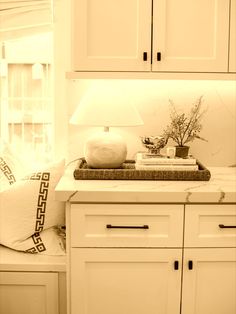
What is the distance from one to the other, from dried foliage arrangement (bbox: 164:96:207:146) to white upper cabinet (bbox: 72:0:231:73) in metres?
0.35

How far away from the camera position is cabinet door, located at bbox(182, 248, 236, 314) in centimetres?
209

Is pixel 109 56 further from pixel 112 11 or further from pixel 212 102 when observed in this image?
pixel 212 102

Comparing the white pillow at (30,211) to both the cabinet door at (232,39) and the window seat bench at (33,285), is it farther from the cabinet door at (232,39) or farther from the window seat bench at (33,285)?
the cabinet door at (232,39)

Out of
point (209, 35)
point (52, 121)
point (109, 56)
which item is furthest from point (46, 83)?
point (209, 35)

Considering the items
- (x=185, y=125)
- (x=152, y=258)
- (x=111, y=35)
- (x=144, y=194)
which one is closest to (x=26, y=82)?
(x=111, y=35)

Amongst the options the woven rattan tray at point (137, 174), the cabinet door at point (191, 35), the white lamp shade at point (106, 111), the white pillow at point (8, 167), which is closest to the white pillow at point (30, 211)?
the white pillow at point (8, 167)

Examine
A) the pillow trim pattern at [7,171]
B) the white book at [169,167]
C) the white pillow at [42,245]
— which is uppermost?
the white book at [169,167]

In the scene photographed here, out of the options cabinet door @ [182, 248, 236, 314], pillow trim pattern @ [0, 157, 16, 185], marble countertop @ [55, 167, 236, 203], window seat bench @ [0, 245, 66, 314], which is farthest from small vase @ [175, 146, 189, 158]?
pillow trim pattern @ [0, 157, 16, 185]

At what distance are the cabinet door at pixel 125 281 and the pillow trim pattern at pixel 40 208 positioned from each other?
0.30m

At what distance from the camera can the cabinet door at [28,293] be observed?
223 centimetres

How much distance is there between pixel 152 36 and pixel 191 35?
191 millimetres

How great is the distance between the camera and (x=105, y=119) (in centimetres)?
225

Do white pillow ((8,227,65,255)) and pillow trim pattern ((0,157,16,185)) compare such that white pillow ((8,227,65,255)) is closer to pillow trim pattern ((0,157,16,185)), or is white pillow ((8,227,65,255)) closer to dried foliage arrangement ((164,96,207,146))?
pillow trim pattern ((0,157,16,185))

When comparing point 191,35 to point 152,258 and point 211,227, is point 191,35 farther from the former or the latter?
point 152,258
